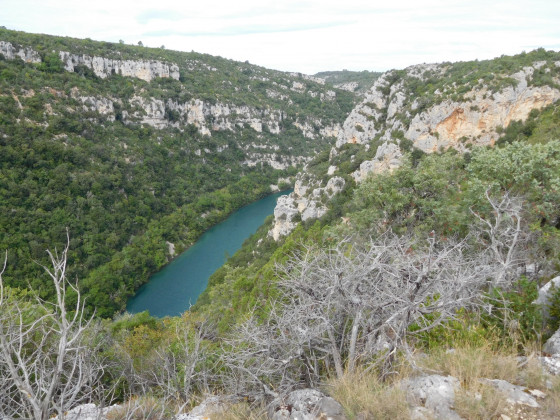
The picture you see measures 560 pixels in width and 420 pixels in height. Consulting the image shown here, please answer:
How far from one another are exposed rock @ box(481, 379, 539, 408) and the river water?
21.1 metres

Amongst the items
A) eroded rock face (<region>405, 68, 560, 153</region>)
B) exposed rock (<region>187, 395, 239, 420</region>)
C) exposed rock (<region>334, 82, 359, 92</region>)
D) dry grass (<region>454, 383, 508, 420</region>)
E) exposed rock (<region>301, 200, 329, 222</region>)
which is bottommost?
exposed rock (<region>301, 200, 329, 222</region>)

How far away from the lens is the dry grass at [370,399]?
264 centimetres

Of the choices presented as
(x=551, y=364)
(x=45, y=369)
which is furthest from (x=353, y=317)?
(x=45, y=369)

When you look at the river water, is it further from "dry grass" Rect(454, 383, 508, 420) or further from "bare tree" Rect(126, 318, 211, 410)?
"dry grass" Rect(454, 383, 508, 420)

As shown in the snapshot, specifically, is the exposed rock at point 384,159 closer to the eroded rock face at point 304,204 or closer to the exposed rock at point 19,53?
the eroded rock face at point 304,204

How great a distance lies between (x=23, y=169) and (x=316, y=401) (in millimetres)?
39088

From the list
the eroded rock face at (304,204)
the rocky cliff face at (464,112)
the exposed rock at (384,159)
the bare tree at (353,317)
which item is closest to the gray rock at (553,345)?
the bare tree at (353,317)

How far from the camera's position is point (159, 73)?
211 ft

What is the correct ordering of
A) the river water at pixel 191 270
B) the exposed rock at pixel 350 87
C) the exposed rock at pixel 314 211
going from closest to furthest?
the exposed rock at pixel 314 211 < the river water at pixel 191 270 < the exposed rock at pixel 350 87

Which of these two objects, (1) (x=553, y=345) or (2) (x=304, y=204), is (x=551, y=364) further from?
(2) (x=304, y=204)

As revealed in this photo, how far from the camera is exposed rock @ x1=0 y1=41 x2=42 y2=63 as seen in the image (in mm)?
42219

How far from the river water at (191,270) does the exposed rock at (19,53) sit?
33359 millimetres

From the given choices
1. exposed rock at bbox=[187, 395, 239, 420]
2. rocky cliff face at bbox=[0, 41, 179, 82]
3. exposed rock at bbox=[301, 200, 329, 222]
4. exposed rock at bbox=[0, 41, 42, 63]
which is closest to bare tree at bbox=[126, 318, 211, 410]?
exposed rock at bbox=[187, 395, 239, 420]

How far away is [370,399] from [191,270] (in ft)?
117
